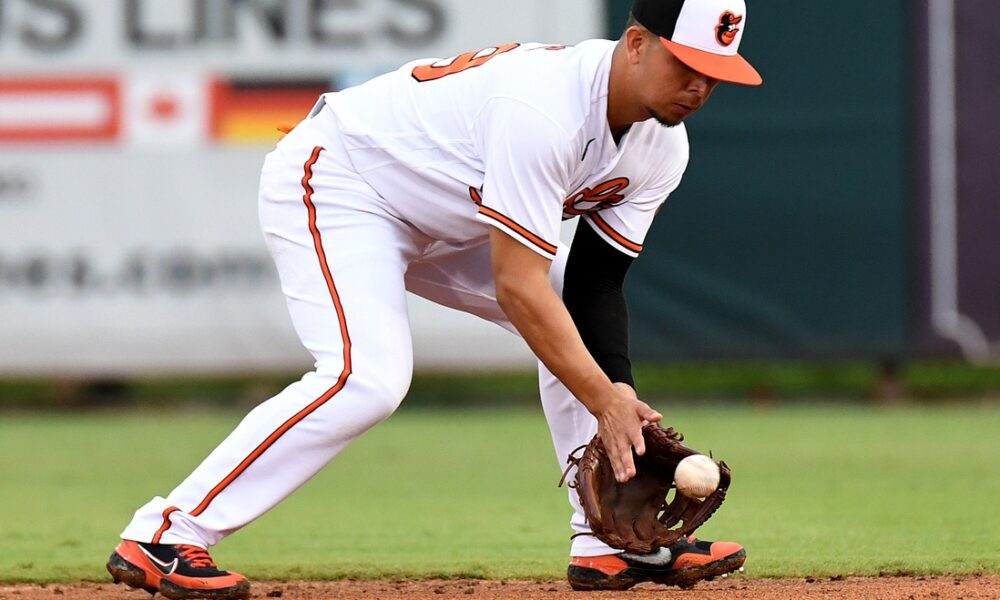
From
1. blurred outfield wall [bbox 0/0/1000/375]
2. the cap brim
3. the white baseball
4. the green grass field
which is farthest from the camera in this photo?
blurred outfield wall [bbox 0/0/1000/375]

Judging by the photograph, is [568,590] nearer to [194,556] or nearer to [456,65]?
[194,556]

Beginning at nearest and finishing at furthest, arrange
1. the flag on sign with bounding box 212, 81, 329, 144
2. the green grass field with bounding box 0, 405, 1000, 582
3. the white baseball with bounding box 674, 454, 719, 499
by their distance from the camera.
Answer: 1. the white baseball with bounding box 674, 454, 719, 499
2. the green grass field with bounding box 0, 405, 1000, 582
3. the flag on sign with bounding box 212, 81, 329, 144

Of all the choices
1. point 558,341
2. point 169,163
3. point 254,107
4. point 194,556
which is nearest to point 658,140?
point 558,341

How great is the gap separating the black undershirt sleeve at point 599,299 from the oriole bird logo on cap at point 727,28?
745 millimetres

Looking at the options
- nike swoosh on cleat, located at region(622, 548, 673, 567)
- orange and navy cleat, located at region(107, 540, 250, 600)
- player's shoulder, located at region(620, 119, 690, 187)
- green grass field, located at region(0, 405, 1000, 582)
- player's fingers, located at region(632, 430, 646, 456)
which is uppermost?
player's shoulder, located at region(620, 119, 690, 187)

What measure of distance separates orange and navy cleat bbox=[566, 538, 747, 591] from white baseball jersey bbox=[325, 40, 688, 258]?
2.63 feet

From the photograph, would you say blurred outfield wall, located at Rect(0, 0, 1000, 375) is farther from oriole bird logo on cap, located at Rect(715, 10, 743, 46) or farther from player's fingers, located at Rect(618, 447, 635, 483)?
oriole bird logo on cap, located at Rect(715, 10, 743, 46)

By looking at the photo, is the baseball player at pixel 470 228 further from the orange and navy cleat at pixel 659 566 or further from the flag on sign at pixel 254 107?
the flag on sign at pixel 254 107

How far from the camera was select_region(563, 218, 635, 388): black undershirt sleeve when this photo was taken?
152 inches

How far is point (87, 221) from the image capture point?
9.59m

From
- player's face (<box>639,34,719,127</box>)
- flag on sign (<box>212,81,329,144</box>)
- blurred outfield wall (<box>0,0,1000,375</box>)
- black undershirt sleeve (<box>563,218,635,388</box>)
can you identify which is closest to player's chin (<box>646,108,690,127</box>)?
player's face (<box>639,34,719,127</box>)

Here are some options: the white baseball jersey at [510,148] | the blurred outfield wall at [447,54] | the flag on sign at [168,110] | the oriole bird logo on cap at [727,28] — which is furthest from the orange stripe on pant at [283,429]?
the flag on sign at [168,110]

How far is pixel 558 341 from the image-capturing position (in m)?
3.29

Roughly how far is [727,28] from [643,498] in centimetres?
122
